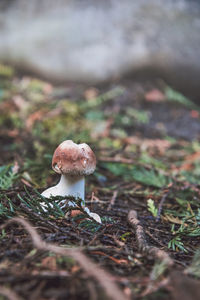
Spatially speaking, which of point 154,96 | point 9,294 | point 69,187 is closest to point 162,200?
point 69,187

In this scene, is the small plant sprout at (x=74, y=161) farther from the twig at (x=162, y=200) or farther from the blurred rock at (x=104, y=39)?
the blurred rock at (x=104, y=39)

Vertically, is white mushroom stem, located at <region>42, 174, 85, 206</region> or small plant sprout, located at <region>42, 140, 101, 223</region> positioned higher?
small plant sprout, located at <region>42, 140, 101, 223</region>

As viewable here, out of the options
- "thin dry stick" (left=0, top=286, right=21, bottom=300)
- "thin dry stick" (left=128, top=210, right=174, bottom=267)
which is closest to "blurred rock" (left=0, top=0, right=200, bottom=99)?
"thin dry stick" (left=128, top=210, right=174, bottom=267)

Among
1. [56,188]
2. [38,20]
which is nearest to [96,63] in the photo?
[38,20]

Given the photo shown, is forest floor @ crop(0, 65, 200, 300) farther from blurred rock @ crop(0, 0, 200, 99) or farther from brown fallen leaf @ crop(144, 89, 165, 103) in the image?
blurred rock @ crop(0, 0, 200, 99)

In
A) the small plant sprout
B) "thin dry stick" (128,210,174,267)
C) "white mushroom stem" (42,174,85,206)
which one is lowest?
"thin dry stick" (128,210,174,267)

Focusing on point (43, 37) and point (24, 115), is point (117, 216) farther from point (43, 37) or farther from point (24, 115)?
point (43, 37)
